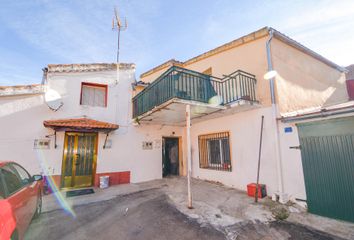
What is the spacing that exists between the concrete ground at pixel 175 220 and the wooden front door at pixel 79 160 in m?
1.18

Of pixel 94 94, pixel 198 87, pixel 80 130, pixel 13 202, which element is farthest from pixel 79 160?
pixel 198 87

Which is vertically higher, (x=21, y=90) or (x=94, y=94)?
(x=94, y=94)

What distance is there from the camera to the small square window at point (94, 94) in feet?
27.7

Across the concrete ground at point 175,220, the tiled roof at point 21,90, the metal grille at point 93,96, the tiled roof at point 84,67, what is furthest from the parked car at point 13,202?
the tiled roof at point 84,67

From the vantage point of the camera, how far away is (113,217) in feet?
15.5

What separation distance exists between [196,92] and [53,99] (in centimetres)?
628

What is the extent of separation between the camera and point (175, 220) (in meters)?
4.46

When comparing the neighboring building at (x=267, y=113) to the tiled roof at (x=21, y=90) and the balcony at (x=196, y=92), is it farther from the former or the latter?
the tiled roof at (x=21, y=90)

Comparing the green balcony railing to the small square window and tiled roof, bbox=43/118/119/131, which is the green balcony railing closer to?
tiled roof, bbox=43/118/119/131

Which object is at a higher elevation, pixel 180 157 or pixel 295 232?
pixel 180 157

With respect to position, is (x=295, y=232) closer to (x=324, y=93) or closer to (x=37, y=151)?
(x=324, y=93)

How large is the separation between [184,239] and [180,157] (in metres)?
6.94

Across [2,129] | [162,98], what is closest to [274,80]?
[162,98]

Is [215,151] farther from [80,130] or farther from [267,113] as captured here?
[80,130]
